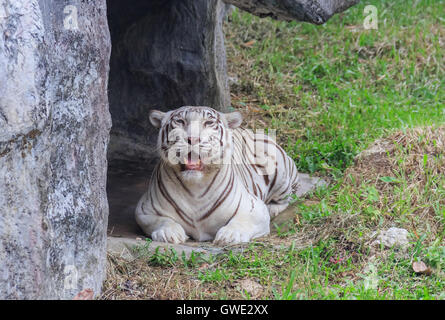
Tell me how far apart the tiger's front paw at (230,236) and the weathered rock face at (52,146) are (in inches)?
42.0

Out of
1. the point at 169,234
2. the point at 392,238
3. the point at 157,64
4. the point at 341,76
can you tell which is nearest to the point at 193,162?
the point at 169,234

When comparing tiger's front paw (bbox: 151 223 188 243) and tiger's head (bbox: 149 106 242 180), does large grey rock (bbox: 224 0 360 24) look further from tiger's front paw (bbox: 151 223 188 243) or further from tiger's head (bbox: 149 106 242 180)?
tiger's front paw (bbox: 151 223 188 243)

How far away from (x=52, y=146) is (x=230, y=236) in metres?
1.66

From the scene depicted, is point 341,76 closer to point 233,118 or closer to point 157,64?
point 157,64

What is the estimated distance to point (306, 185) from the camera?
18.4 feet

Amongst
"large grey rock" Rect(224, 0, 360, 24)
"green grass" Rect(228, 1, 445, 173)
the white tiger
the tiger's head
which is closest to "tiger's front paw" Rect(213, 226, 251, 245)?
the white tiger

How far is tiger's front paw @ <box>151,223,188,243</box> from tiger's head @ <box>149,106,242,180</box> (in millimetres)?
366

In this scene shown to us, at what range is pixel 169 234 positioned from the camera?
4.37 m

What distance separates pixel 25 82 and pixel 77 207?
0.72m

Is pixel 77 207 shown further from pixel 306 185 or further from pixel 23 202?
pixel 306 185

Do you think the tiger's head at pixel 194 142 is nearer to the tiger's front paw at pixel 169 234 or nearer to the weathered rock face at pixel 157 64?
the tiger's front paw at pixel 169 234

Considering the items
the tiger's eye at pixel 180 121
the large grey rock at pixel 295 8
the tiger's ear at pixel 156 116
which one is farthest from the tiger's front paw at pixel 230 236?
the large grey rock at pixel 295 8

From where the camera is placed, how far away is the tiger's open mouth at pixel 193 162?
14.6 ft
